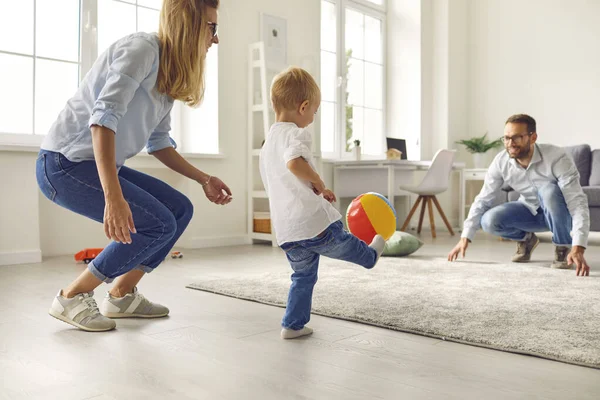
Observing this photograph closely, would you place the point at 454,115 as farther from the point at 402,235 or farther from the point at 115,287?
the point at 115,287

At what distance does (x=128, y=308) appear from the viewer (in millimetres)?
2059

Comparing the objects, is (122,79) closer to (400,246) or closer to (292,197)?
(292,197)

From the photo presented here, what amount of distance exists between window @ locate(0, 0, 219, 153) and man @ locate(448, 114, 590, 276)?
108 inches

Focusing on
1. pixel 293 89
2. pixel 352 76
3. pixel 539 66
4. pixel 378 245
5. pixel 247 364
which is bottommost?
pixel 247 364

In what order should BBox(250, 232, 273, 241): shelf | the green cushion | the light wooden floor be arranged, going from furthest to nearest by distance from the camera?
BBox(250, 232, 273, 241): shelf → the green cushion → the light wooden floor

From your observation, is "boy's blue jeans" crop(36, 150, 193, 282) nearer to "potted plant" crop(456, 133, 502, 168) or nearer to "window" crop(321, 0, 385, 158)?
"window" crop(321, 0, 385, 158)

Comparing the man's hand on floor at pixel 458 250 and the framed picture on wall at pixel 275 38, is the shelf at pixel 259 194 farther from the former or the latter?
the man's hand on floor at pixel 458 250

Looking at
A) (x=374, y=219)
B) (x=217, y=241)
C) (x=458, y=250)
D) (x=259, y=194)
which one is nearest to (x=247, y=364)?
(x=458, y=250)

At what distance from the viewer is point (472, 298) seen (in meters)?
2.34

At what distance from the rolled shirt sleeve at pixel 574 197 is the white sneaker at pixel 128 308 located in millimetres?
1973

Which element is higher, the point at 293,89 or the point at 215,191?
the point at 293,89

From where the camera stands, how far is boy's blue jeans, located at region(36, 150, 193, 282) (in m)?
1.77

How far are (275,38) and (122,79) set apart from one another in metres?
3.52

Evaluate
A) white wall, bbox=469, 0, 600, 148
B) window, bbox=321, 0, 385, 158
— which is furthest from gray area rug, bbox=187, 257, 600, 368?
white wall, bbox=469, 0, 600, 148
